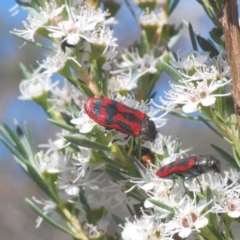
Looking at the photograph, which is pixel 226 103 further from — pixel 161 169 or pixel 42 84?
pixel 42 84

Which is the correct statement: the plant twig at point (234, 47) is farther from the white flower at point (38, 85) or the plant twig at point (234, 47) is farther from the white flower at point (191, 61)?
the white flower at point (38, 85)

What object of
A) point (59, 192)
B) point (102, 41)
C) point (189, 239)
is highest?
point (102, 41)


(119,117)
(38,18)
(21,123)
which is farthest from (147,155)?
(21,123)

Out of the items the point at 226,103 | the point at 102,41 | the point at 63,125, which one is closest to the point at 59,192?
the point at 63,125

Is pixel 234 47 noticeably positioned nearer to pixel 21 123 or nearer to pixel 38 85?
pixel 38 85

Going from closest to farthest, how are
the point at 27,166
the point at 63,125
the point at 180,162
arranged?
the point at 180,162
the point at 63,125
the point at 27,166

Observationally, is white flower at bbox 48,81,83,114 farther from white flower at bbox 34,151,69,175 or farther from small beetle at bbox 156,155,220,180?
small beetle at bbox 156,155,220,180
